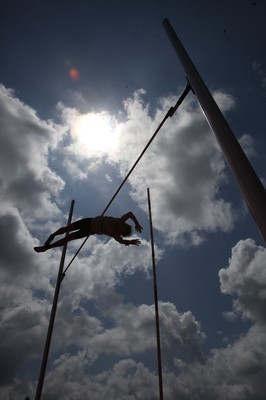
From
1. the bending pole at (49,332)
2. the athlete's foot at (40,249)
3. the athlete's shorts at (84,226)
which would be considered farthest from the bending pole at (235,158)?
the bending pole at (49,332)

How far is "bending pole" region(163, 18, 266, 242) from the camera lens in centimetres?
157

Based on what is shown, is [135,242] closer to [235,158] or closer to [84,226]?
[84,226]

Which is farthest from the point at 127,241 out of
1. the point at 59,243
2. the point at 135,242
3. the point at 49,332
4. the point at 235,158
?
the point at 235,158

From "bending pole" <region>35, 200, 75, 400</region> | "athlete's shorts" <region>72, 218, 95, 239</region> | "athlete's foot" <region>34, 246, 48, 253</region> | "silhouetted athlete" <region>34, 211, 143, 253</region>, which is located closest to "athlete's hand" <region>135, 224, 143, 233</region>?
"silhouetted athlete" <region>34, 211, 143, 253</region>

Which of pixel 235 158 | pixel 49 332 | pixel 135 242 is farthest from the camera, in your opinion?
pixel 49 332

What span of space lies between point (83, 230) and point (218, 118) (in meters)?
5.17

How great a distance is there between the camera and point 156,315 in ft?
21.7

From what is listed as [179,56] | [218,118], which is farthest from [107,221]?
[218,118]

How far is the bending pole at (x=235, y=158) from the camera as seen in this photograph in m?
1.57

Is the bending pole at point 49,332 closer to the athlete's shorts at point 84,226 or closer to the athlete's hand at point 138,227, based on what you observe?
the athlete's shorts at point 84,226

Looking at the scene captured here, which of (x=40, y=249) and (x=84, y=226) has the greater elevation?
(x=84, y=226)

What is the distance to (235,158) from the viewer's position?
6.04 ft

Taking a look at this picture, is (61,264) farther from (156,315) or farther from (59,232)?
(156,315)

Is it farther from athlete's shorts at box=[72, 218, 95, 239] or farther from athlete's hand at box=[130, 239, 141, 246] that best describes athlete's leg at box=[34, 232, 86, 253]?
athlete's hand at box=[130, 239, 141, 246]
